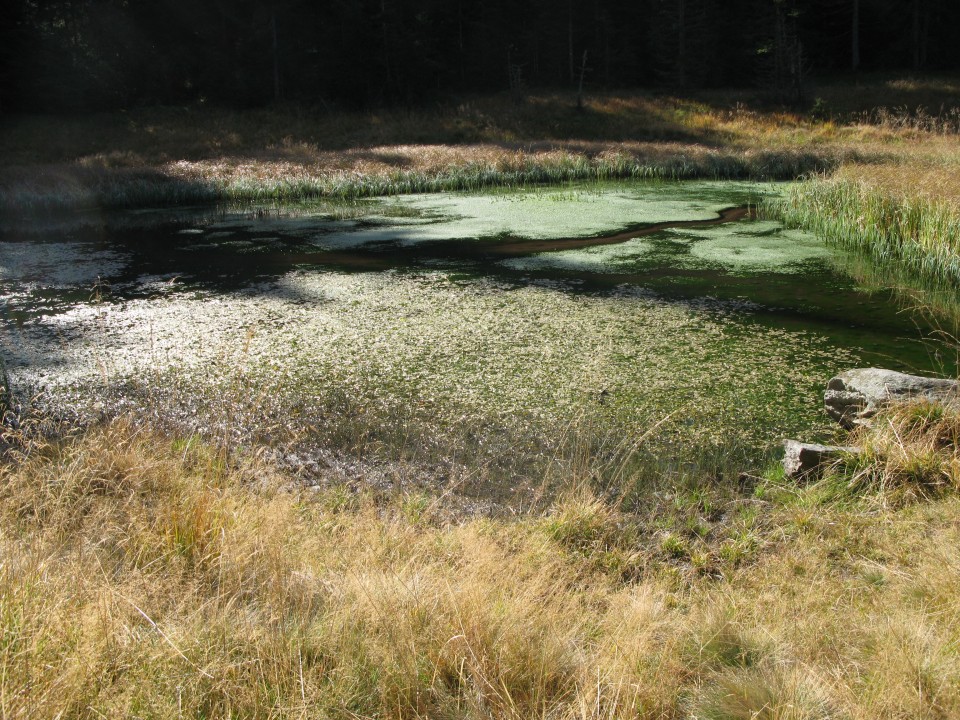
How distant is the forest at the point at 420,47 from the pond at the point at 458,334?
1654cm

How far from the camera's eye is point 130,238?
29.8ft

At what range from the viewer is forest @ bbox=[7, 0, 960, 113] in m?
22.8

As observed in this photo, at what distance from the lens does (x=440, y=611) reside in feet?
6.06

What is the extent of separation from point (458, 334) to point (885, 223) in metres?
4.74

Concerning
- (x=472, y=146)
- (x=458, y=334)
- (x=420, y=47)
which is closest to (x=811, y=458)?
(x=458, y=334)

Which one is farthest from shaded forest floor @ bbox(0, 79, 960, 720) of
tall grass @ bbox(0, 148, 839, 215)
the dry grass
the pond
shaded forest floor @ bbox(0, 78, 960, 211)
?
tall grass @ bbox(0, 148, 839, 215)

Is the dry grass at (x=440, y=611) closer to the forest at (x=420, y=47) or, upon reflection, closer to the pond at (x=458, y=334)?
the pond at (x=458, y=334)

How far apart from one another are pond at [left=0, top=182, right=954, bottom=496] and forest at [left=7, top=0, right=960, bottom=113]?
16.5m

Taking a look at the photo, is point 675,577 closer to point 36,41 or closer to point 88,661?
point 88,661

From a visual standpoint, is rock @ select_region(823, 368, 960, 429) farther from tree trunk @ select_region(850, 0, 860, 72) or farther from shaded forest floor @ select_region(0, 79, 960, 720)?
tree trunk @ select_region(850, 0, 860, 72)

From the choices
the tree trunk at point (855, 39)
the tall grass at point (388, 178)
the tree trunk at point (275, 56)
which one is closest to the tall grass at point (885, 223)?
the tall grass at point (388, 178)

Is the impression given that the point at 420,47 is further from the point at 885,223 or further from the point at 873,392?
the point at 873,392

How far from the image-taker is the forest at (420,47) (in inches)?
898

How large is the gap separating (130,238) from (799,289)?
7530mm
